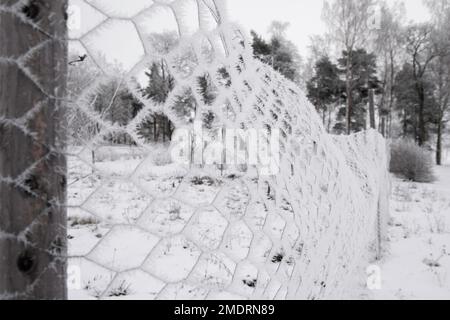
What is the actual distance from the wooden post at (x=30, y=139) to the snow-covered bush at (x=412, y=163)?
11.2m

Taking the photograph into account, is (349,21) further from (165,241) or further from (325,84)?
(165,241)

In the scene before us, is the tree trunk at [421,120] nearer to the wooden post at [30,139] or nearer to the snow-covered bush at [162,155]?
the snow-covered bush at [162,155]

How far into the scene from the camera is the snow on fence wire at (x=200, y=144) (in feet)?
2.45

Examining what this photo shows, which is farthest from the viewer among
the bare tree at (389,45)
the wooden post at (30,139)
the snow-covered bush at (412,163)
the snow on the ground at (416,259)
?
the bare tree at (389,45)

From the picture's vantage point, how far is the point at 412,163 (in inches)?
407

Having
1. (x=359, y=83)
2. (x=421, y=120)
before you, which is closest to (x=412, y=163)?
(x=359, y=83)

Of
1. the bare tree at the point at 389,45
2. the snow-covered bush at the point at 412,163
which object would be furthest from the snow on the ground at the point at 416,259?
the bare tree at the point at 389,45

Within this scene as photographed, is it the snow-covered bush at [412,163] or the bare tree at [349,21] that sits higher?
the bare tree at [349,21]

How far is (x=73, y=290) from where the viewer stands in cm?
217

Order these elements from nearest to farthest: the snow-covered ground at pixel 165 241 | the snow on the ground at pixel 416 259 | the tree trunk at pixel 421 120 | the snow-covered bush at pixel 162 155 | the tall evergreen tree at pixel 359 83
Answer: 1. the snow-covered bush at pixel 162 155
2. the snow-covered ground at pixel 165 241
3. the snow on the ground at pixel 416 259
4. the tall evergreen tree at pixel 359 83
5. the tree trunk at pixel 421 120

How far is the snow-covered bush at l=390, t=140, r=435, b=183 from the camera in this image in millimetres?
10281

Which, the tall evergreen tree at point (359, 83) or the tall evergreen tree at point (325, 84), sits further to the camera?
the tall evergreen tree at point (325, 84)

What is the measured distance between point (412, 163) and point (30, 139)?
11.3 metres

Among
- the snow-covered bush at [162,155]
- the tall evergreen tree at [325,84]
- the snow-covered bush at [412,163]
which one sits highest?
the tall evergreen tree at [325,84]
